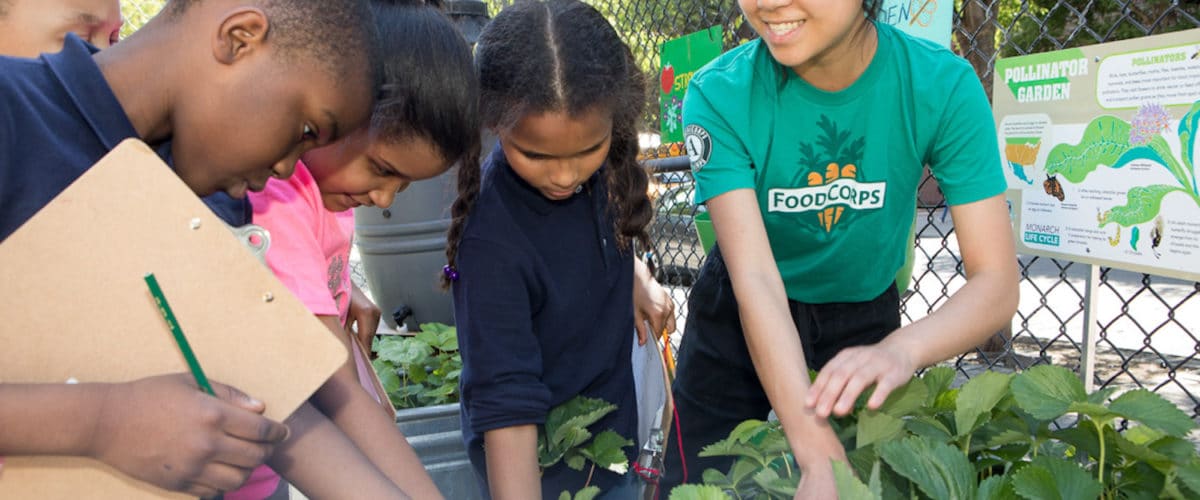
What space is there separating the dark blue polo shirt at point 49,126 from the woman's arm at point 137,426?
242 mm

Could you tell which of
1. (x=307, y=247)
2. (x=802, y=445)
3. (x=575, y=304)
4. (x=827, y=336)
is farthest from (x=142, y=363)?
(x=827, y=336)

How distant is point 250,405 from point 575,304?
845mm

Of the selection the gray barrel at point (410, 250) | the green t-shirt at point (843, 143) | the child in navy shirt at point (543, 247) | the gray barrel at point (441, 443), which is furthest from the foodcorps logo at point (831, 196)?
the gray barrel at point (410, 250)

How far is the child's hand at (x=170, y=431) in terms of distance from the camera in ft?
2.44

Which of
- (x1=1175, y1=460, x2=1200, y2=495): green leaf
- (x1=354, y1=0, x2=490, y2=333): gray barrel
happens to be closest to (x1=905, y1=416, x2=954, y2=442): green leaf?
(x1=1175, y1=460, x2=1200, y2=495): green leaf

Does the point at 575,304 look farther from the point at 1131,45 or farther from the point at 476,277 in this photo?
the point at 1131,45

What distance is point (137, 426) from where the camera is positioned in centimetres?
74

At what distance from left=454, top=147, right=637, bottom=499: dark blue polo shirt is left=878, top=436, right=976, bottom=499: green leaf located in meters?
0.72

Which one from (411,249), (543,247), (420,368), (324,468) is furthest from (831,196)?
(411,249)

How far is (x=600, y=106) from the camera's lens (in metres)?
1.54

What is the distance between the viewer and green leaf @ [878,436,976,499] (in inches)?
32.6

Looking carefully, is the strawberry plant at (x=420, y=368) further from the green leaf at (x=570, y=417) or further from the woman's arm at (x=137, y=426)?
the woman's arm at (x=137, y=426)

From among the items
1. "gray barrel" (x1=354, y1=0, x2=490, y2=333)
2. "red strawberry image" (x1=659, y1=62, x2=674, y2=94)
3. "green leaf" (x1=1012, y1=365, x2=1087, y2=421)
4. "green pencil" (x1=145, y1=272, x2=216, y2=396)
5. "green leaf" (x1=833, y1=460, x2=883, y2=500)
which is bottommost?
"gray barrel" (x1=354, y1=0, x2=490, y2=333)

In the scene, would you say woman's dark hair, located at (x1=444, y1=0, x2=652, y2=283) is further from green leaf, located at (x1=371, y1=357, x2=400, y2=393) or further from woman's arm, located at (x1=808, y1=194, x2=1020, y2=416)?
green leaf, located at (x1=371, y1=357, x2=400, y2=393)
